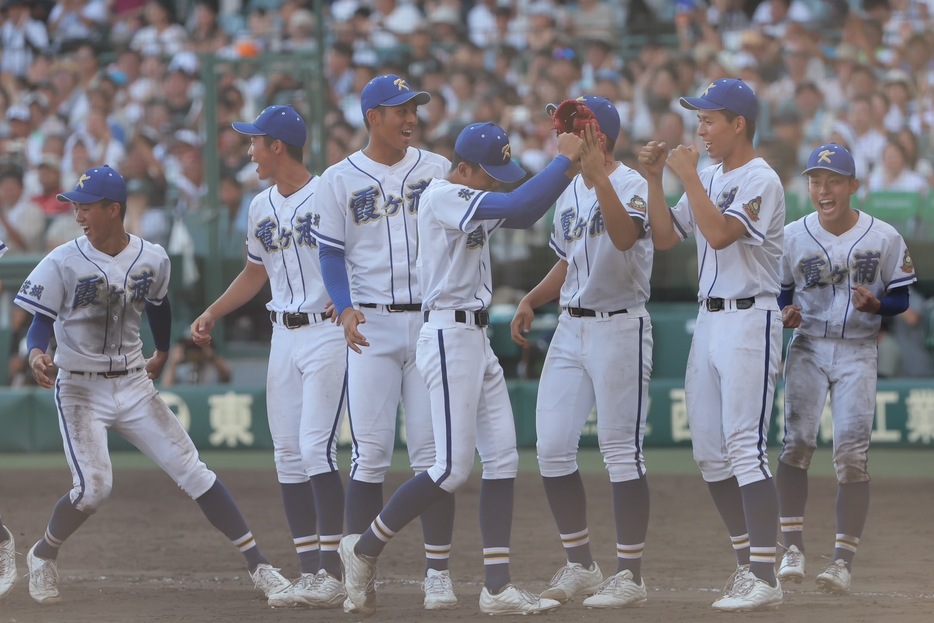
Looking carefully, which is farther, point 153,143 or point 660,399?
point 153,143

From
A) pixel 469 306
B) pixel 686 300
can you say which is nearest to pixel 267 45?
pixel 686 300

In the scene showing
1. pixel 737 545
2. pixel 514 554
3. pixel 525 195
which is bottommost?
pixel 514 554

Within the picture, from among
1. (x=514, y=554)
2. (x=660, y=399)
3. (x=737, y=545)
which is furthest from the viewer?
(x=660, y=399)

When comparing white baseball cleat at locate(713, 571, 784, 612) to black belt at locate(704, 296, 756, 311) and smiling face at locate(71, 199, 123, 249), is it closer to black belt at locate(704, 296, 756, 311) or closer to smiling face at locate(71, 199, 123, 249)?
black belt at locate(704, 296, 756, 311)

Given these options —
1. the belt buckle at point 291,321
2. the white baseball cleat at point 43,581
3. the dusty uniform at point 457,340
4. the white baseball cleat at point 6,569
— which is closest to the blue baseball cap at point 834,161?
the dusty uniform at point 457,340

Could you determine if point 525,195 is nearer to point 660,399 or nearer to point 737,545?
point 737,545

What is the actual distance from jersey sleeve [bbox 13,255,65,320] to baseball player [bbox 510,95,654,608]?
6.64 feet

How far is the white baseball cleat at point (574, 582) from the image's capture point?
5395 mm

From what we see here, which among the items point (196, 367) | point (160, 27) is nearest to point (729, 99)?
point (196, 367)

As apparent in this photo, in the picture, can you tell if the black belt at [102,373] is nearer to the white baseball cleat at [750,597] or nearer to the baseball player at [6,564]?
the baseball player at [6,564]

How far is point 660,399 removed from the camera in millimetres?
10172

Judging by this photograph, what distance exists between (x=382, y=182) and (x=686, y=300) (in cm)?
560

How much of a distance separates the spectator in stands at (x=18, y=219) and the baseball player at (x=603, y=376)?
6.98m

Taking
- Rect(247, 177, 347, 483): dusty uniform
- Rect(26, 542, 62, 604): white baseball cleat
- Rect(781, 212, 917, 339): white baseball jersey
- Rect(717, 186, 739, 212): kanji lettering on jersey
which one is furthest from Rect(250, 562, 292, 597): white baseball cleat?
Rect(781, 212, 917, 339): white baseball jersey
